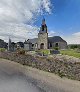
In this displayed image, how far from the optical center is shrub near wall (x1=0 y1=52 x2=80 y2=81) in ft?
50.9

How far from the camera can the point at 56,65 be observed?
17688mm

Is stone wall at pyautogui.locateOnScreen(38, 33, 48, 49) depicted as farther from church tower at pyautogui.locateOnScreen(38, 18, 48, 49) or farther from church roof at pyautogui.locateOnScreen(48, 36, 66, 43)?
church roof at pyautogui.locateOnScreen(48, 36, 66, 43)

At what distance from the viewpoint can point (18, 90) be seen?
12.6 m

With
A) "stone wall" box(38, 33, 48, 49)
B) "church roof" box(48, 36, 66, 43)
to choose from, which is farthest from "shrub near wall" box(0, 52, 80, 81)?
"church roof" box(48, 36, 66, 43)

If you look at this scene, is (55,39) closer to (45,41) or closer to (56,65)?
(45,41)

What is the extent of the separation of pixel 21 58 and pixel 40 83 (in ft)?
37.6

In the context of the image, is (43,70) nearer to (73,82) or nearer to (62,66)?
(62,66)

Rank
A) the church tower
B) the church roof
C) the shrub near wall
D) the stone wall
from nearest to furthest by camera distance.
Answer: the shrub near wall
the church tower
the stone wall
the church roof

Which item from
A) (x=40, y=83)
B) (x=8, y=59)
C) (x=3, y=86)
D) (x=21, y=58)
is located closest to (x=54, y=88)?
(x=40, y=83)

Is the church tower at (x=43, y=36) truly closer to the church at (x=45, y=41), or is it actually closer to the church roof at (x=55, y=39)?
the church at (x=45, y=41)

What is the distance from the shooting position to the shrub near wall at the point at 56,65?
1552 centimetres

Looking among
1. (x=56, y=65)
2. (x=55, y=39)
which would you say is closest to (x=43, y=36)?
(x=55, y=39)

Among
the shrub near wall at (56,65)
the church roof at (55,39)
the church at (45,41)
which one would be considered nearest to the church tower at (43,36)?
the church at (45,41)

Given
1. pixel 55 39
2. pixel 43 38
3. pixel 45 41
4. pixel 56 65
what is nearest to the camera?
pixel 56 65
